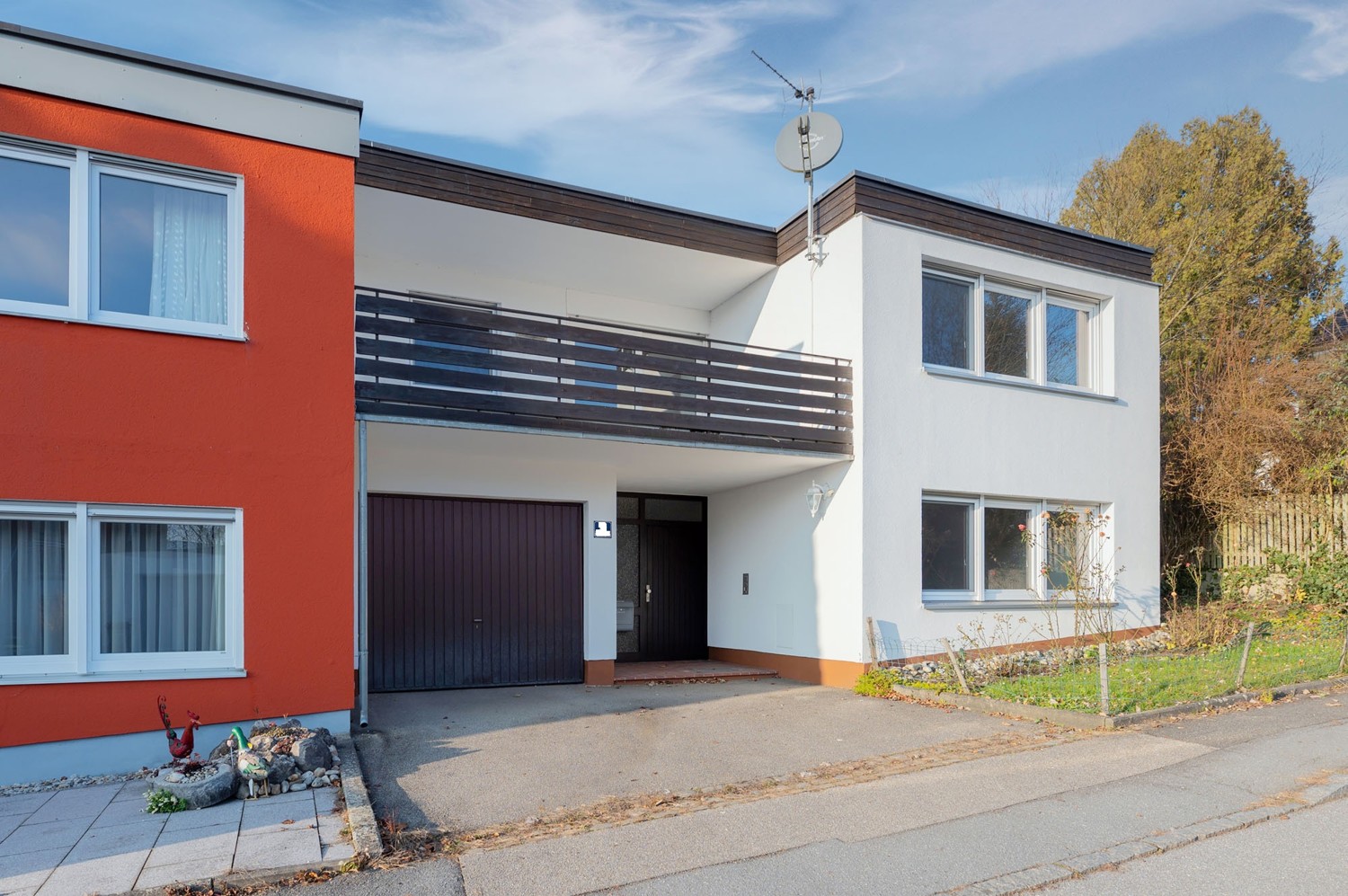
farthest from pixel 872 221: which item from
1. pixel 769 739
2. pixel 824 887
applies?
pixel 824 887

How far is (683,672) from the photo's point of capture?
40.0 feet

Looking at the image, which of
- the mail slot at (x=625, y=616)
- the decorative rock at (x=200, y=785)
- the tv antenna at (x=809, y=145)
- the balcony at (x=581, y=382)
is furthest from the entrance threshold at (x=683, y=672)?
the decorative rock at (x=200, y=785)

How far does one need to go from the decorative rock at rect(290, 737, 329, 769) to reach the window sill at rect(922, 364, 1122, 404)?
816 cm

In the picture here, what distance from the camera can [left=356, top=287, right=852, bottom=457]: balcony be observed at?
8914 millimetres

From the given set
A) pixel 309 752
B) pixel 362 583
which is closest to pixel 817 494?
pixel 362 583

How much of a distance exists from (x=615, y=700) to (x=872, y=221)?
643 cm

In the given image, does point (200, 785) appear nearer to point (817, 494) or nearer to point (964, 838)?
point (964, 838)

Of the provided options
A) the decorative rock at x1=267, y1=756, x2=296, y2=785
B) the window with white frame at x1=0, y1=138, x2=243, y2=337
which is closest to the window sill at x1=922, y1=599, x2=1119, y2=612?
the decorative rock at x1=267, y1=756, x2=296, y2=785

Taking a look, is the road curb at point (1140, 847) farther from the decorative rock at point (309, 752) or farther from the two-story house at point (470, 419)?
the two-story house at point (470, 419)

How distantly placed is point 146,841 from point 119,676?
2214 millimetres

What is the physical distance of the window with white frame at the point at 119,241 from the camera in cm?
709

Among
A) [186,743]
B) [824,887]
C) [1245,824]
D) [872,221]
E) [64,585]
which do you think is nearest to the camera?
[824,887]

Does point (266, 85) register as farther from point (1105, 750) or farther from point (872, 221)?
point (1105, 750)

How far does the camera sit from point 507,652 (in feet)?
37.4
